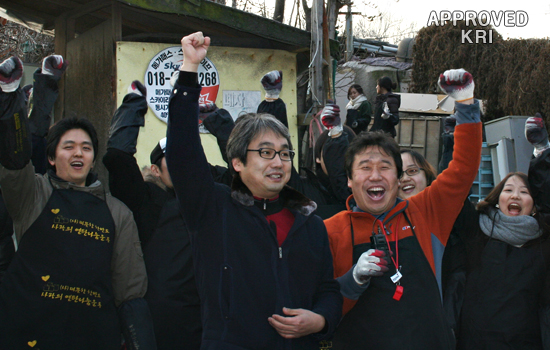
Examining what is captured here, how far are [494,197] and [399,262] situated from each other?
137cm

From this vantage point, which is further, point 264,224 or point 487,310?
point 487,310

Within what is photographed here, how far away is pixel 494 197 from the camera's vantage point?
352cm

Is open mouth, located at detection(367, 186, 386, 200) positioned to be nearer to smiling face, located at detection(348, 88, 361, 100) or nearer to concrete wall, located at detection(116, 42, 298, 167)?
concrete wall, located at detection(116, 42, 298, 167)

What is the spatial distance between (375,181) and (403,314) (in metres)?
0.66

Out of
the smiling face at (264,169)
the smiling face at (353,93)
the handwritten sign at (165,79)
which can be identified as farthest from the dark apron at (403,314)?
the smiling face at (353,93)

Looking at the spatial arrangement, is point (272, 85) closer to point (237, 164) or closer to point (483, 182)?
point (237, 164)

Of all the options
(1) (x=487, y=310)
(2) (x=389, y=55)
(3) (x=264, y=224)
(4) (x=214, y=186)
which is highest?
(2) (x=389, y=55)

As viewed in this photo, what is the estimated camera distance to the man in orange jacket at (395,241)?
2402 millimetres

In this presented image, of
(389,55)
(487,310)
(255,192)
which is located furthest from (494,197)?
(389,55)

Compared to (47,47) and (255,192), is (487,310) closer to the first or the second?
(255,192)

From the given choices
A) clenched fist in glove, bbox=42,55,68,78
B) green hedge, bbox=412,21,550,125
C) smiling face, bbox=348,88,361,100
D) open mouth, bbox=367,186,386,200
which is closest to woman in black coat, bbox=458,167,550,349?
open mouth, bbox=367,186,386,200

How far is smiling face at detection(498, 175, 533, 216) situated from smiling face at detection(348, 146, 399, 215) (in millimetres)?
1210

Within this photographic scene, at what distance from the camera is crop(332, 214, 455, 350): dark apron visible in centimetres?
239

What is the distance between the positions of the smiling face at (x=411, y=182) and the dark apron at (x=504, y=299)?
58cm
